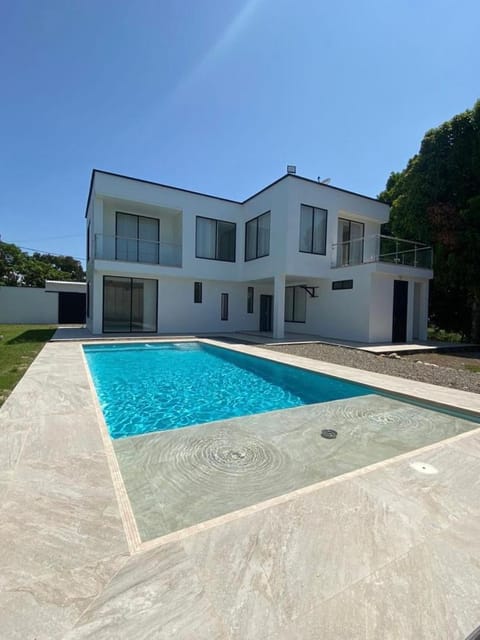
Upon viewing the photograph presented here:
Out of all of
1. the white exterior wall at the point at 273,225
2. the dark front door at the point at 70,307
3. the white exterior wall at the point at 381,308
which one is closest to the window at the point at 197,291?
the white exterior wall at the point at 273,225

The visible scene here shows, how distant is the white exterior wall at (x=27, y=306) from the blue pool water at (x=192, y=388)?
→ 14019mm

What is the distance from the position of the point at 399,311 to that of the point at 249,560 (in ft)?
45.1

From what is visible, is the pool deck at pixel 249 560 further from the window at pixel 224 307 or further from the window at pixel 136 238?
the window at pixel 224 307

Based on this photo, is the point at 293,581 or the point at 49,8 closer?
the point at 293,581

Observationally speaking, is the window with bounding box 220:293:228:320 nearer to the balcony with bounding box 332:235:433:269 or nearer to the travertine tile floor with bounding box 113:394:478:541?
the balcony with bounding box 332:235:433:269

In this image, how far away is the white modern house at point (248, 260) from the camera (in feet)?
44.1

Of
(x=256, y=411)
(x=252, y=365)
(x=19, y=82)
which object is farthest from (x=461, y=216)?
(x=19, y=82)

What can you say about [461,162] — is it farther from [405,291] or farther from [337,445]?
[337,445]

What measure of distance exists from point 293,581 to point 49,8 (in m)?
12.0

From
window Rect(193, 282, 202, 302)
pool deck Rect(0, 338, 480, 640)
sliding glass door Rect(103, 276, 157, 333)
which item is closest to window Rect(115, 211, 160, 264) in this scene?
sliding glass door Rect(103, 276, 157, 333)

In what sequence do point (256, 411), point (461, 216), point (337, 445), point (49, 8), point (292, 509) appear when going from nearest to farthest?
point (292, 509), point (337, 445), point (256, 411), point (49, 8), point (461, 216)

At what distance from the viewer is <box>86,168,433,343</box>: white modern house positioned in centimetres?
1343

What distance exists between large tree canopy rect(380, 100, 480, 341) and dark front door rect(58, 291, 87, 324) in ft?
65.8

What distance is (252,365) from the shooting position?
9.13 metres
